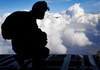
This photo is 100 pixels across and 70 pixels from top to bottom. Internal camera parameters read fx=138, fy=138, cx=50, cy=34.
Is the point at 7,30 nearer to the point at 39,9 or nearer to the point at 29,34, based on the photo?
the point at 29,34

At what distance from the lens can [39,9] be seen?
320cm

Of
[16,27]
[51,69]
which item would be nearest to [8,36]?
[16,27]

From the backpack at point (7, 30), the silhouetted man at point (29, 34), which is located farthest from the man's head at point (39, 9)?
the backpack at point (7, 30)

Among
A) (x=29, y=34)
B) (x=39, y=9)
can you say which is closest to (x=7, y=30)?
(x=29, y=34)

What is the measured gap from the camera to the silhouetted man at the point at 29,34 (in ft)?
10.4

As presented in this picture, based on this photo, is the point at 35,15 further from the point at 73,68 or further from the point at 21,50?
the point at 73,68

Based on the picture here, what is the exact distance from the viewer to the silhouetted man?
10.4 ft

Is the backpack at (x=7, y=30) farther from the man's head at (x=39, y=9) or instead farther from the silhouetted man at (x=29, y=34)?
the man's head at (x=39, y=9)

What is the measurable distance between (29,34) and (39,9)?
2.04ft

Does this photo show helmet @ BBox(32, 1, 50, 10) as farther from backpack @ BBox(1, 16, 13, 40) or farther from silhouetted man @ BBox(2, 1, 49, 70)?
backpack @ BBox(1, 16, 13, 40)

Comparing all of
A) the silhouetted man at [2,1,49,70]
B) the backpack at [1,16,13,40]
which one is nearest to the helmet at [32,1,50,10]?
the silhouetted man at [2,1,49,70]

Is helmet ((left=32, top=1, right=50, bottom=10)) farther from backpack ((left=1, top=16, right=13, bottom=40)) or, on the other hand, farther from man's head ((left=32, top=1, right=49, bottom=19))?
backpack ((left=1, top=16, right=13, bottom=40))

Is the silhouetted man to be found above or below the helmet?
below

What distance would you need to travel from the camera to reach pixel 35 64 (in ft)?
10.9
